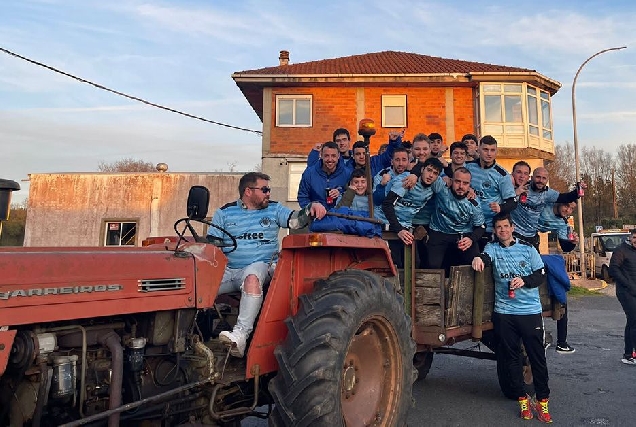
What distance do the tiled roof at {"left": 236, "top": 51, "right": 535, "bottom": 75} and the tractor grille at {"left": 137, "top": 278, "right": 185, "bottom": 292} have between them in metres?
18.1

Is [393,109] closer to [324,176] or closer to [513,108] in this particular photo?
[513,108]

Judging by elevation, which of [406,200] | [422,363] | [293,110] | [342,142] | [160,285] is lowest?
[422,363]

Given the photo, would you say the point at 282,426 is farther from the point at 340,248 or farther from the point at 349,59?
the point at 349,59

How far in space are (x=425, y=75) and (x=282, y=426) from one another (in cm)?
1861

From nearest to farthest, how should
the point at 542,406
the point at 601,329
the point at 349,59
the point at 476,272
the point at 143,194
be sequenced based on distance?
the point at 542,406 < the point at 476,272 < the point at 601,329 < the point at 143,194 < the point at 349,59

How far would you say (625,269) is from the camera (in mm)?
7105

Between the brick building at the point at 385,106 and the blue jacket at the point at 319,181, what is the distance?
14449 mm

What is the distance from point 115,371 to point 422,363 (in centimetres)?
376

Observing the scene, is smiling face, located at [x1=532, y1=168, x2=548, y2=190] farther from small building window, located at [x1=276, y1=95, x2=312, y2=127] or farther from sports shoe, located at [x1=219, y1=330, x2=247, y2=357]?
small building window, located at [x1=276, y1=95, x2=312, y2=127]

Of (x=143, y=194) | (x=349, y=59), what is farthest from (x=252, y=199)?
(x=349, y=59)

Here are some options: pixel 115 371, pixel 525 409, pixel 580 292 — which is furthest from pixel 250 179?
pixel 580 292

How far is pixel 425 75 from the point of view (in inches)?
792

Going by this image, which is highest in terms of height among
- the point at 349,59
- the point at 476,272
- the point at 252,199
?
the point at 349,59

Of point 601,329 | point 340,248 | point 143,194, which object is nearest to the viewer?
point 340,248
